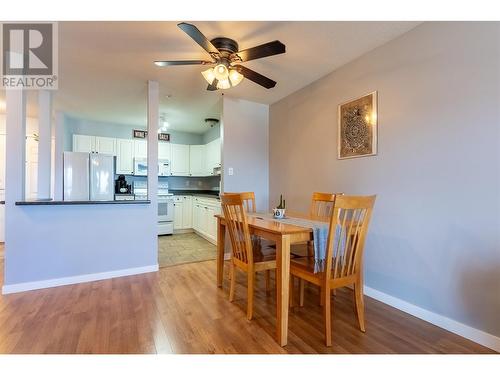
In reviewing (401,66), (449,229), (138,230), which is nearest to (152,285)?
(138,230)

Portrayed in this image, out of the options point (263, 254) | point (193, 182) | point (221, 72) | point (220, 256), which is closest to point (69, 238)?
point (220, 256)

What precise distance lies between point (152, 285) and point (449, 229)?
2.74 meters

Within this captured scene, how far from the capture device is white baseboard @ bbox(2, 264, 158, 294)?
7.98ft

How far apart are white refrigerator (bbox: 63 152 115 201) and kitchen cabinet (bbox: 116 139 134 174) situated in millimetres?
1001

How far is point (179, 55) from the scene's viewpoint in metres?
2.45

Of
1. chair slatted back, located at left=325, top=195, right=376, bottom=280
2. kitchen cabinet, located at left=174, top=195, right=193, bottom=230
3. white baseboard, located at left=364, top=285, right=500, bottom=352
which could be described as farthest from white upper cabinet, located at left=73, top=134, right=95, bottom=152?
white baseboard, located at left=364, top=285, right=500, bottom=352

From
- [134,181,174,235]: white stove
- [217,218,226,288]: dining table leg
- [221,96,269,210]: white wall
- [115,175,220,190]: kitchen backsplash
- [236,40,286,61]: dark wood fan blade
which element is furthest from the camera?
[115,175,220,190]: kitchen backsplash

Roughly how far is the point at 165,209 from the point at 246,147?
2353 mm

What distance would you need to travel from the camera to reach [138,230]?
299 cm

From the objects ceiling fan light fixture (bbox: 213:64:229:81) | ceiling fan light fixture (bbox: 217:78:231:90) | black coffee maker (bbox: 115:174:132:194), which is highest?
ceiling fan light fixture (bbox: 213:64:229:81)

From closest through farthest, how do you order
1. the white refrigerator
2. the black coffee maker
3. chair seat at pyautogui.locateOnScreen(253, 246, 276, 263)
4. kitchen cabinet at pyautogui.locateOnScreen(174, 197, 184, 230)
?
chair seat at pyautogui.locateOnScreen(253, 246, 276, 263) → the white refrigerator → the black coffee maker → kitchen cabinet at pyautogui.locateOnScreen(174, 197, 184, 230)

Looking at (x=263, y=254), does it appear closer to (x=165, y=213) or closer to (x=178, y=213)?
(x=165, y=213)

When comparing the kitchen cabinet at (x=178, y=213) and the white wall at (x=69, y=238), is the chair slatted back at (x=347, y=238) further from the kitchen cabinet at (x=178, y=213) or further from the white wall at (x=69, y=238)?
the kitchen cabinet at (x=178, y=213)

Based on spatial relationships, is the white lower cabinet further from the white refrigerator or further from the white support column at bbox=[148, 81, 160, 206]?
the white refrigerator
